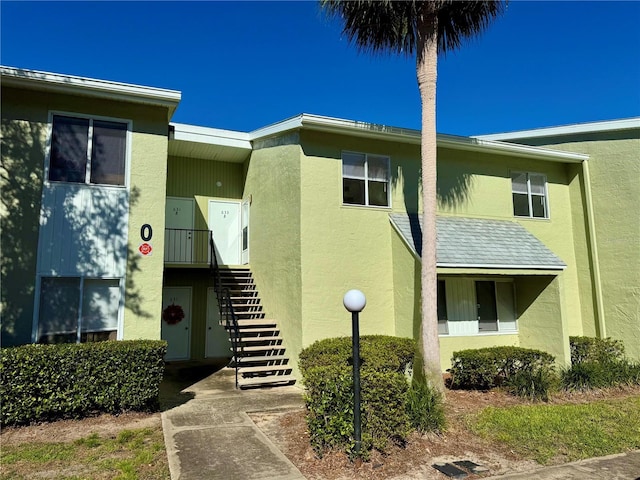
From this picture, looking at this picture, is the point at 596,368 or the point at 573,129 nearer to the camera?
the point at 596,368

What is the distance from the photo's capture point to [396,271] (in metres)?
10.9

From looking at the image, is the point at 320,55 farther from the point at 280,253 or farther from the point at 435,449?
Result: the point at 435,449

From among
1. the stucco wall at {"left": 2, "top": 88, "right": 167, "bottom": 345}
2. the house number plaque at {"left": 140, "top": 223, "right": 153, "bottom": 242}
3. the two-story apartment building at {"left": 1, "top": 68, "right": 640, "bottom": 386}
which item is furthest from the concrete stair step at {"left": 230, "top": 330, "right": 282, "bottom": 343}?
the house number plaque at {"left": 140, "top": 223, "right": 153, "bottom": 242}

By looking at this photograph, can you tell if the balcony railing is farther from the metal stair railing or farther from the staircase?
the staircase

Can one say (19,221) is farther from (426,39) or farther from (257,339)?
(426,39)

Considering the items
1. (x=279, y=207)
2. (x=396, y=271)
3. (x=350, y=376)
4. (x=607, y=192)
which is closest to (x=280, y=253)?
(x=279, y=207)

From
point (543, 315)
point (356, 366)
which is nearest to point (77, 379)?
point (356, 366)

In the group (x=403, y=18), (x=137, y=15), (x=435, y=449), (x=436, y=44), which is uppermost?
(x=137, y=15)

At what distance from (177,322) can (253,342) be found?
374 centimetres

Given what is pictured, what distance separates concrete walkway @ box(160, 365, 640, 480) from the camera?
199 inches

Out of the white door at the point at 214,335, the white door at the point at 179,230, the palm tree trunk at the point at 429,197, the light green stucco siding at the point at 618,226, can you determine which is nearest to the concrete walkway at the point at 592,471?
the palm tree trunk at the point at 429,197

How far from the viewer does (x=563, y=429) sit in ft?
22.1

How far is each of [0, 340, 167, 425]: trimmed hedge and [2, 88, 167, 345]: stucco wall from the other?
111cm

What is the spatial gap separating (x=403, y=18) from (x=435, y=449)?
7.80 meters
